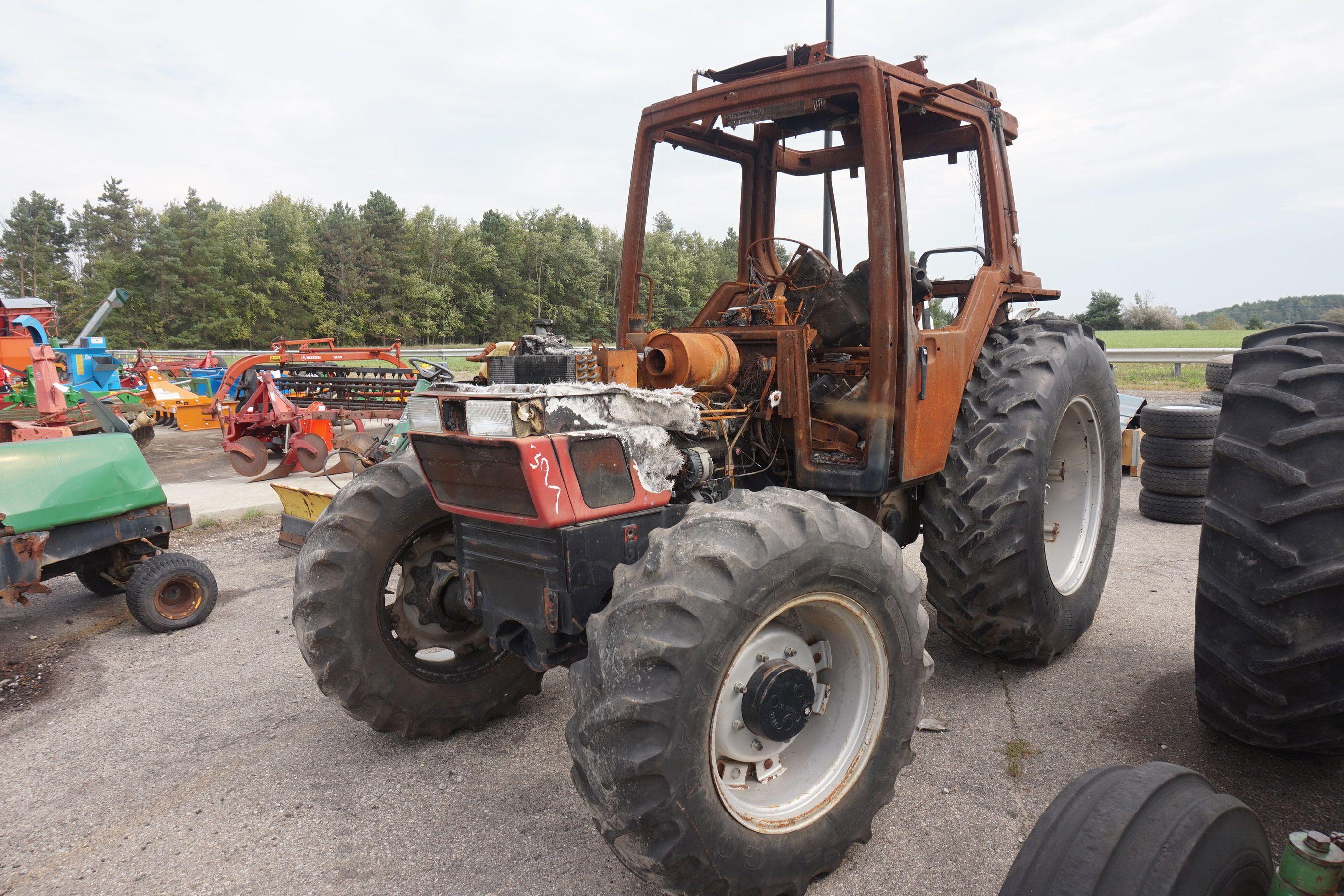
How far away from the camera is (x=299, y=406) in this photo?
11.6 meters

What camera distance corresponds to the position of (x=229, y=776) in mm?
3270

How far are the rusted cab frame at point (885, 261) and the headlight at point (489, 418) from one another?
1.34m

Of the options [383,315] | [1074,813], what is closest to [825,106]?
[1074,813]

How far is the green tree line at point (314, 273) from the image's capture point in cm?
4709

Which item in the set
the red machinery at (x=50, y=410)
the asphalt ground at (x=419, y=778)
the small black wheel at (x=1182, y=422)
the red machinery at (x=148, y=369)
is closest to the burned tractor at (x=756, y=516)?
the asphalt ground at (x=419, y=778)

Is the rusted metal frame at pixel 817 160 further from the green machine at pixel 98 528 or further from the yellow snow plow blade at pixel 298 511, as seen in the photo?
the green machine at pixel 98 528

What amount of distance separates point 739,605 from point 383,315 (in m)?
53.9

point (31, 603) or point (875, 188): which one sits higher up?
point (875, 188)

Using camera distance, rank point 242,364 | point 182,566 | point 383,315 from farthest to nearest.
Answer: point 383,315 → point 242,364 → point 182,566

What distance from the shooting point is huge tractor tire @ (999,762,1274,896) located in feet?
4.97

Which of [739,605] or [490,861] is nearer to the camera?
[739,605]

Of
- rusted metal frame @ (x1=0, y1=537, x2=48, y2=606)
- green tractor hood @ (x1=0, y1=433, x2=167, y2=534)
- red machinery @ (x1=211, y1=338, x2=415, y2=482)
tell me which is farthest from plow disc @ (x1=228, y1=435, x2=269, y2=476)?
rusted metal frame @ (x1=0, y1=537, x2=48, y2=606)

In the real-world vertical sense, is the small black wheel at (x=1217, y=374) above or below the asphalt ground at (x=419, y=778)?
above

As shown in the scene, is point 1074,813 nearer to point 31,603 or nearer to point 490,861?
point 490,861
